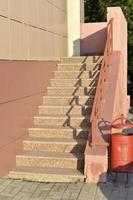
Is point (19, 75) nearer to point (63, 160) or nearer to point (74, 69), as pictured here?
point (63, 160)

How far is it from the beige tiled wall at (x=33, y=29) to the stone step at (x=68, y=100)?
0.91m

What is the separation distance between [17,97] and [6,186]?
1776 mm

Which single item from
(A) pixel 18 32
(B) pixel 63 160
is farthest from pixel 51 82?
(B) pixel 63 160

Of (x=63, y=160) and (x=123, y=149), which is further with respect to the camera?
(x=63, y=160)

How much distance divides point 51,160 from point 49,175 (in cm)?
47

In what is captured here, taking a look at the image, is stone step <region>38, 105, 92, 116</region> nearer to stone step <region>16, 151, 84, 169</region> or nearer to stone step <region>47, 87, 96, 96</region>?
stone step <region>47, 87, 96, 96</region>

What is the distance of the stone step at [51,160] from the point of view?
7.99 meters

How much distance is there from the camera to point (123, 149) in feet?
24.6

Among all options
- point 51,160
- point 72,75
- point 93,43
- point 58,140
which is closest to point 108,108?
point 58,140

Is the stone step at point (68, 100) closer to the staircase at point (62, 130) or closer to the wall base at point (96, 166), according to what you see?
the staircase at point (62, 130)

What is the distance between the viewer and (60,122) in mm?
9312

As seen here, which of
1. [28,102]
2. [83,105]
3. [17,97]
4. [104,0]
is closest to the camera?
[17,97]

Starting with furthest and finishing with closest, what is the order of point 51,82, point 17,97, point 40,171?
point 51,82, point 17,97, point 40,171

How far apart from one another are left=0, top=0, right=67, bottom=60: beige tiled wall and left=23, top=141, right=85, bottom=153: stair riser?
5.23 ft
